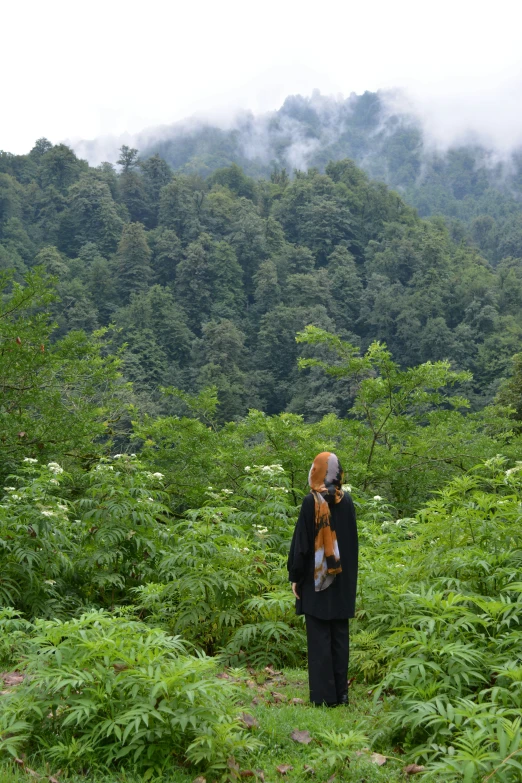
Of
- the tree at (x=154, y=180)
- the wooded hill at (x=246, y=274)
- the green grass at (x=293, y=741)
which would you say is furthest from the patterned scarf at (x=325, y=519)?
the tree at (x=154, y=180)

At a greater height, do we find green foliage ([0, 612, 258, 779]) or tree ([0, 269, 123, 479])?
tree ([0, 269, 123, 479])

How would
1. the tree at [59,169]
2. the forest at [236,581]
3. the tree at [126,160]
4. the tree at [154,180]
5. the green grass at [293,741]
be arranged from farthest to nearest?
the tree at [126,160]
the tree at [154,180]
the tree at [59,169]
the forest at [236,581]
the green grass at [293,741]

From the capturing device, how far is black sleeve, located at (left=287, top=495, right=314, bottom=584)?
13.8 ft

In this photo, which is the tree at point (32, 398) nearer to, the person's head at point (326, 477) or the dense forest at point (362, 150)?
the person's head at point (326, 477)

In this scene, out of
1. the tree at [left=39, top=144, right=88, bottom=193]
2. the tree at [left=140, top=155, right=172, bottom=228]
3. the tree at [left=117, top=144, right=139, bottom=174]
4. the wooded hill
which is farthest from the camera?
the tree at [left=117, top=144, right=139, bottom=174]

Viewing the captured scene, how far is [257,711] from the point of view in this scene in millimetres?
3746

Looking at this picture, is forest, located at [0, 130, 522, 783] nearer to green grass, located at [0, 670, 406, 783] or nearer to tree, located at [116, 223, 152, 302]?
green grass, located at [0, 670, 406, 783]

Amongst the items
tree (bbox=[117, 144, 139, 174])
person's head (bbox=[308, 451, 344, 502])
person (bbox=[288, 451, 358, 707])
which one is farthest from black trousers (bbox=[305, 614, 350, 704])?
tree (bbox=[117, 144, 139, 174])

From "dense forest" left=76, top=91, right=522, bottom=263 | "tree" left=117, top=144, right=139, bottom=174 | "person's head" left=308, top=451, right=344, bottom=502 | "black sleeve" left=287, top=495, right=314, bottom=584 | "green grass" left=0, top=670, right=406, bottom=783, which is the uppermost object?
"dense forest" left=76, top=91, right=522, bottom=263

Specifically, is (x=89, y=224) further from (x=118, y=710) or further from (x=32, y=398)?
(x=118, y=710)

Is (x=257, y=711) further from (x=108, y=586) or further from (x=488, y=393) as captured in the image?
(x=488, y=393)

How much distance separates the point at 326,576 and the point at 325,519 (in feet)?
1.10

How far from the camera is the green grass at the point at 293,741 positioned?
288 centimetres

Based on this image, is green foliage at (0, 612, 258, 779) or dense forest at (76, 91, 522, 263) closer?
green foliage at (0, 612, 258, 779)
